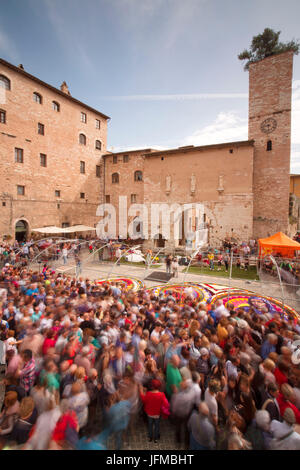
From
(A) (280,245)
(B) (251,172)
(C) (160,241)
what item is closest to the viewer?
(A) (280,245)

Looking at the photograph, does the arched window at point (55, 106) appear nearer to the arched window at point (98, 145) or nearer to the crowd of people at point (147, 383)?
the arched window at point (98, 145)

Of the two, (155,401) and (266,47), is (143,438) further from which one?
(266,47)

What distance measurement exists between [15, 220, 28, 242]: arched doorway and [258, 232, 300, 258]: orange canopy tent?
21729 mm

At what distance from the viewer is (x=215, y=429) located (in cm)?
334

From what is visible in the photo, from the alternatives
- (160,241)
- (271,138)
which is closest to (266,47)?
(271,138)

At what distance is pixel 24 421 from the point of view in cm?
328

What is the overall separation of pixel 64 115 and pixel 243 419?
30.3m

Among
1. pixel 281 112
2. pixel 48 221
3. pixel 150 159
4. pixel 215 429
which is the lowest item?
pixel 215 429

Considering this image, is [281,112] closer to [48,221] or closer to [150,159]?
[150,159]

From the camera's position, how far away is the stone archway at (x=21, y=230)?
21.8 metres

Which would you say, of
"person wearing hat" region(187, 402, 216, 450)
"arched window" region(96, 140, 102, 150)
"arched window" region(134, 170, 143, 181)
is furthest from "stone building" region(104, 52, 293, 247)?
"person wearing hat" region(187, 402, 216, 450)

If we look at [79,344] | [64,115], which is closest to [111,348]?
[79,344]

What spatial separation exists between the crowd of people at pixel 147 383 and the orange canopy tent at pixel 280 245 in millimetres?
9196

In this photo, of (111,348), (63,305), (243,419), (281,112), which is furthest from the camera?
(281,112)
